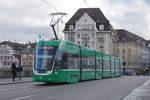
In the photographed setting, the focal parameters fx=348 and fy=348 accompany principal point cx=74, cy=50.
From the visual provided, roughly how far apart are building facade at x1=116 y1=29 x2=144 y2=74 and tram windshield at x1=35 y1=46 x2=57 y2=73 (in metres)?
107

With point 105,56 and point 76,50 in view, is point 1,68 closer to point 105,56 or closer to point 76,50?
point 76,50

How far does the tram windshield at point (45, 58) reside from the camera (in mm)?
24938

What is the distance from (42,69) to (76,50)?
247 inches

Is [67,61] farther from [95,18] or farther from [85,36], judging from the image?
[95,18]

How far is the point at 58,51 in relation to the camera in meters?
25.8

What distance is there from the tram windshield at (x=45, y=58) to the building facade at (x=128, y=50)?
107 meters

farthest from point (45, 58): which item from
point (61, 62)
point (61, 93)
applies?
point (61, 93)

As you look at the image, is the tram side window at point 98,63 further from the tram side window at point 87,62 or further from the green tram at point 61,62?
the green tram at point 61,62

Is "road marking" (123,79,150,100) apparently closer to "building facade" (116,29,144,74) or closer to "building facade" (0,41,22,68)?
"building facade" (116,29,144,74)

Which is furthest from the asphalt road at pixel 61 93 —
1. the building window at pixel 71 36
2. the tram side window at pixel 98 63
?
the building window at pixel 71 36

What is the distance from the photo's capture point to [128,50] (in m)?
133

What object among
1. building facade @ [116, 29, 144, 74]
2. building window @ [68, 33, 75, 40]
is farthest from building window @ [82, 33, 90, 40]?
building facade @ [116, 29, 144, 74]

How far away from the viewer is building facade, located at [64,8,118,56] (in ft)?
330

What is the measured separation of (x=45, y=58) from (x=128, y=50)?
110321mm
